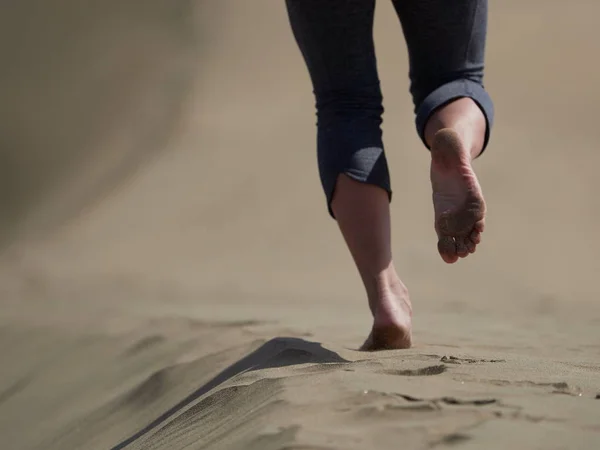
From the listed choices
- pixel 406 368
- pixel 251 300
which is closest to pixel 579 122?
pixel 251 300

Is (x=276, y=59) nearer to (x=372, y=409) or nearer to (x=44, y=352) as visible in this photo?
(x=44, y=352)

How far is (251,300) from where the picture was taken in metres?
3.74

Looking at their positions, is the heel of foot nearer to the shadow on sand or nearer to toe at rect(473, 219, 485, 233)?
toe at rect(473, 219, 485, 233)

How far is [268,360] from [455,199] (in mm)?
524

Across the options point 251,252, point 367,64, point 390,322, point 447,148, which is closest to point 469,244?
point 447,148

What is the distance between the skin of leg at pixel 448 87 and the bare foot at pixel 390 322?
22cm

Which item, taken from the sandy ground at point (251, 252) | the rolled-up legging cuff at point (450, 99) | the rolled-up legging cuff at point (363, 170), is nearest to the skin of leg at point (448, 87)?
the rolled-up legging cuff at point (450, 99)

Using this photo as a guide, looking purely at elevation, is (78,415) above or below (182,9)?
below

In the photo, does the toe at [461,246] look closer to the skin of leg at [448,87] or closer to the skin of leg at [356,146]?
the skin of leg at [448,87]

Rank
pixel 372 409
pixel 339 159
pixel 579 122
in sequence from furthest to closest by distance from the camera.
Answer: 1. pixel 579 122
2. pixel 339 159
3. pixel 372 409

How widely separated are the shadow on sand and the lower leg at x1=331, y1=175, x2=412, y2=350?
0.12m

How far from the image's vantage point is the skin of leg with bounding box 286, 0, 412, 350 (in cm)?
182

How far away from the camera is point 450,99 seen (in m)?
1.77

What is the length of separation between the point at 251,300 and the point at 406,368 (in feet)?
7.40
